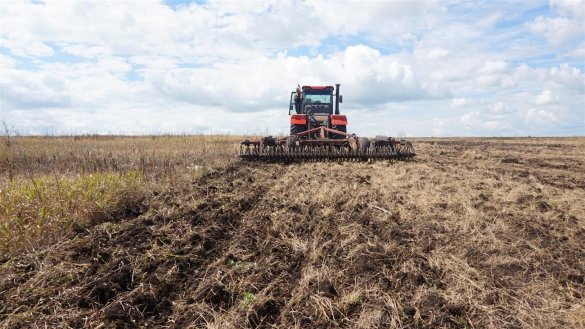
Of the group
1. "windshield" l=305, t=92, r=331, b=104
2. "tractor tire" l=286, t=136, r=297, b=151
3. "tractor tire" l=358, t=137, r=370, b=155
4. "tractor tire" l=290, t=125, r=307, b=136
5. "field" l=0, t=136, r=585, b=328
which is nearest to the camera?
"field" l=0, t=136, r=585, b=328

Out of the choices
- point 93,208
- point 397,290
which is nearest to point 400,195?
point 397,290

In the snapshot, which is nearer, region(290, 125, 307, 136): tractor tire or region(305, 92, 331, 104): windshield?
region(290, 125, 307, 136): tractor tire

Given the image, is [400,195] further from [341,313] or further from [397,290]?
[341,313]

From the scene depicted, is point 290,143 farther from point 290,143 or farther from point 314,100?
point 314,100

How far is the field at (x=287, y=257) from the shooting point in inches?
117

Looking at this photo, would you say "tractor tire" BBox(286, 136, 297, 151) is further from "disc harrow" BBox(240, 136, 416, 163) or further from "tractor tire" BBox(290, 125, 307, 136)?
"tractor tire" BBox(290, 125, 307, 136)

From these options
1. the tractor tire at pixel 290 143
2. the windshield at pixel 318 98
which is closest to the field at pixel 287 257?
the tractor tire at pixel 290 143

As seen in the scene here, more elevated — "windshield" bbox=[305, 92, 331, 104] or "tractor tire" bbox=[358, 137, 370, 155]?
"windshield" bbox=[305, 92, 331, 104]

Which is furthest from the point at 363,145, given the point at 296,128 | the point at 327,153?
the point at 296,128

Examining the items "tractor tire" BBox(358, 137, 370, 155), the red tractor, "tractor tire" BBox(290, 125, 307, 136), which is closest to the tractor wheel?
the red tractor

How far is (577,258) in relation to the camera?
407cm

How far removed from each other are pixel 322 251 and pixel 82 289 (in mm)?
2174

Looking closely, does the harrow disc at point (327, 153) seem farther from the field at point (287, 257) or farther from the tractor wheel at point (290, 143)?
the field at point (287, 257)

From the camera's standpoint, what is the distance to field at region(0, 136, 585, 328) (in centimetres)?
298
